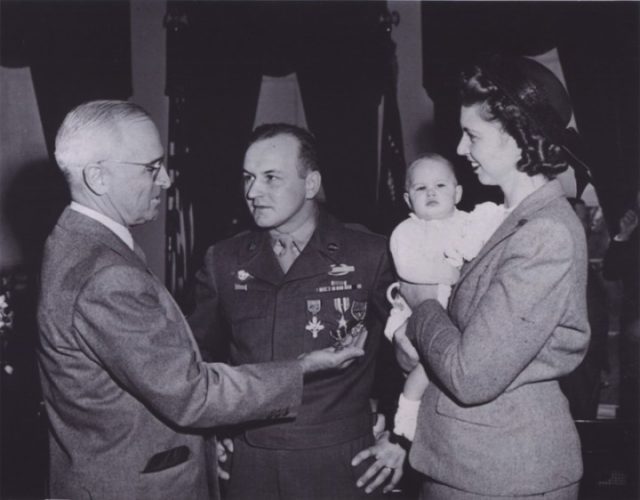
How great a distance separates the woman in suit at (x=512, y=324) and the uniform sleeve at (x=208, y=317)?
4.07 feet

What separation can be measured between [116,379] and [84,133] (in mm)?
790

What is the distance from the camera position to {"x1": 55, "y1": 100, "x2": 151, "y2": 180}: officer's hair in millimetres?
2021

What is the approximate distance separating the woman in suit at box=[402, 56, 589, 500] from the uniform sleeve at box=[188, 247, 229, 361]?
124 centimetres

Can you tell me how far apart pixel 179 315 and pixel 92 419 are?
1.36ft

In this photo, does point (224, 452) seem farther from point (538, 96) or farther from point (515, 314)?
point (538, 96)

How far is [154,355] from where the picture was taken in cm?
188

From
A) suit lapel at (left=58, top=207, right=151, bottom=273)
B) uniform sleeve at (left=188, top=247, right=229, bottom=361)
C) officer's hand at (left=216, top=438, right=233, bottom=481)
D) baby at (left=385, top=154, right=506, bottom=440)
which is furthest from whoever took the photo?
uniform sleeve at (left=188, top=247, right=229, bottom=361)

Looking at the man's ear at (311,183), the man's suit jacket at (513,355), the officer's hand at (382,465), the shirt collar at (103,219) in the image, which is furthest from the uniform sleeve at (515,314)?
the man's ear at (311,183)

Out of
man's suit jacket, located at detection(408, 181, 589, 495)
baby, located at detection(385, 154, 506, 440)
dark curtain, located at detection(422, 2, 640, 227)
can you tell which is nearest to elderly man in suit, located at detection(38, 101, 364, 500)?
baby, located at detection(385, 154, 506, 440)

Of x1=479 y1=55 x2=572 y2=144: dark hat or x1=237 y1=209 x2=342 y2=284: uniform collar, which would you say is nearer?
x1=479 y1=55 x2=572 y2=144: dark hat

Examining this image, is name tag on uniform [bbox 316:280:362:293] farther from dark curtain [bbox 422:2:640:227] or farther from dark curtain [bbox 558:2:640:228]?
dark curtain [bbox 558:2:640:228]

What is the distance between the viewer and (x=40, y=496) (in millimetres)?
3873

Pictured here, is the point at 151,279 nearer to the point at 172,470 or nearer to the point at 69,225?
the point at 69,225

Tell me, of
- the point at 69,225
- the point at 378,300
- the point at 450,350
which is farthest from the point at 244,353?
the point at 450,350
